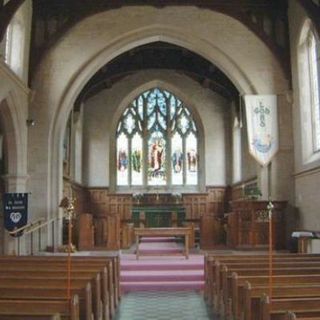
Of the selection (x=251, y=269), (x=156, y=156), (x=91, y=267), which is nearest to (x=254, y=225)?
(x=251, y=269)

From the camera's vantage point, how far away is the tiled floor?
622 centimetres

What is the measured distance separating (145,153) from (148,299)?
38.4 ft

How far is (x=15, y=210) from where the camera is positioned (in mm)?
11008

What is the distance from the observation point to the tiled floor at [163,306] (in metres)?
6.22

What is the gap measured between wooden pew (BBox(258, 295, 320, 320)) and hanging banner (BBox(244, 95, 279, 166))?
8705mm

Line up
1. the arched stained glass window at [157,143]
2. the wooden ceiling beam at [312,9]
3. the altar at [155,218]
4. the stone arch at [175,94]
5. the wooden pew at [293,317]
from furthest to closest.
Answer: the arched stained glass window at [157,143] < the stone arch at [175,94] < the altar at [155,218] < the wooden ceiling beam at [312,9] < the wooden pew at [293,317]

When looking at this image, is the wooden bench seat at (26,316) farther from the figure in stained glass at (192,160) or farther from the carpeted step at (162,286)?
the figure in stained glass at (192,160)

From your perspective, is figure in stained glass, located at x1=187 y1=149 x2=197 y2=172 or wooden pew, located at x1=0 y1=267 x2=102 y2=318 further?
figure in stained glass, located at x1=187 y1=149 x2=197 y2=172

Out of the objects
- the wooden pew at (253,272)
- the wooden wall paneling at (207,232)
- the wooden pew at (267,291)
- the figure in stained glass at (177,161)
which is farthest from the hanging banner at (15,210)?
the figure in stained glass at (177,161)

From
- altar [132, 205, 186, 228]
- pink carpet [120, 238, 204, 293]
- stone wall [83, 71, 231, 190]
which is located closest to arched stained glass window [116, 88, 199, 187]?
stone wall [83, 71, 231, 190]

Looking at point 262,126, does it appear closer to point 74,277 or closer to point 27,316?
point 74,277

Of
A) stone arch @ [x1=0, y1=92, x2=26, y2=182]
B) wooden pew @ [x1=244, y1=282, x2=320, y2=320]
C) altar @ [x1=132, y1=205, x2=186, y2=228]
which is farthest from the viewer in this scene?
altar @ [x1=132, y1=205, x2=186, y2=228]

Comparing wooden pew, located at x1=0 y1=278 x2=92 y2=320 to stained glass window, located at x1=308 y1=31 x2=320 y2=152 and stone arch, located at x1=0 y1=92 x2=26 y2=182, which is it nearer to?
stone arch, located at x1=0 y1=92 x2=26 y2=182

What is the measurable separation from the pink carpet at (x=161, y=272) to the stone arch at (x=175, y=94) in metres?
7.83
